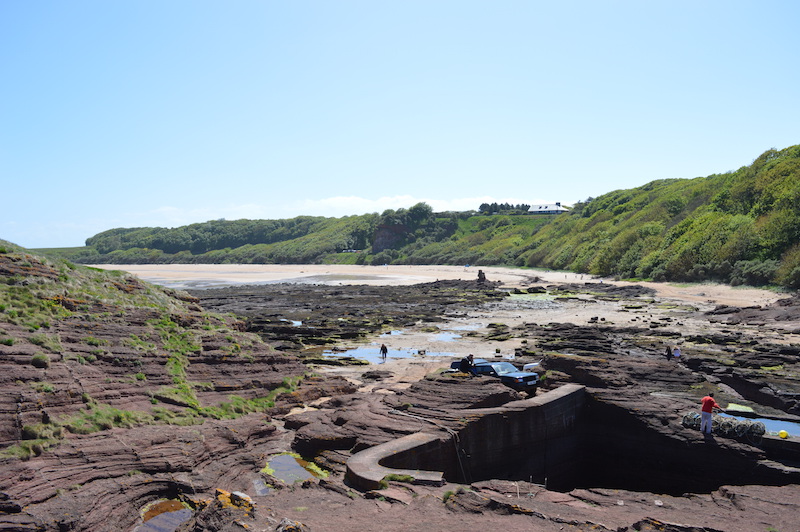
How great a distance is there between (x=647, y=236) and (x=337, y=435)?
9545 centimetres

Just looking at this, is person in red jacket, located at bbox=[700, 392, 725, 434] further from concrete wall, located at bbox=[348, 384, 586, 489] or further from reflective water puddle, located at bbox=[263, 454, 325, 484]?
reflective water puddle, located at bbox=[263, 454, 325, 484]

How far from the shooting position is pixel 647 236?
331 ft

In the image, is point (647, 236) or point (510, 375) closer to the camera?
point (510, 375)

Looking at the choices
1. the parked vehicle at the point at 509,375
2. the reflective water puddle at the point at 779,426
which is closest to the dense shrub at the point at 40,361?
the parked vehicle at the point at 509,375

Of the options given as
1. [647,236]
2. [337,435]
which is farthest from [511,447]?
[647,236]

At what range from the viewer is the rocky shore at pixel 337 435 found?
12.4 meters

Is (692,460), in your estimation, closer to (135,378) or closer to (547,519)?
(547,519)

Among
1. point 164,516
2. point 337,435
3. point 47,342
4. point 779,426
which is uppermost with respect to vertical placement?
point 47,342

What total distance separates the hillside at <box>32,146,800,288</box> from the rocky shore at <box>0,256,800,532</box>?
37.7 metres

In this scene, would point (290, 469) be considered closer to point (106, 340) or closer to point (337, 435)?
point (337, 435)

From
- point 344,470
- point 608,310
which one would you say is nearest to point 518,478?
point 344,470

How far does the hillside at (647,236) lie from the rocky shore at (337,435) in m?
37.7

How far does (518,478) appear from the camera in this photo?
2030 cm

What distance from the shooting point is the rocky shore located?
12359mm
